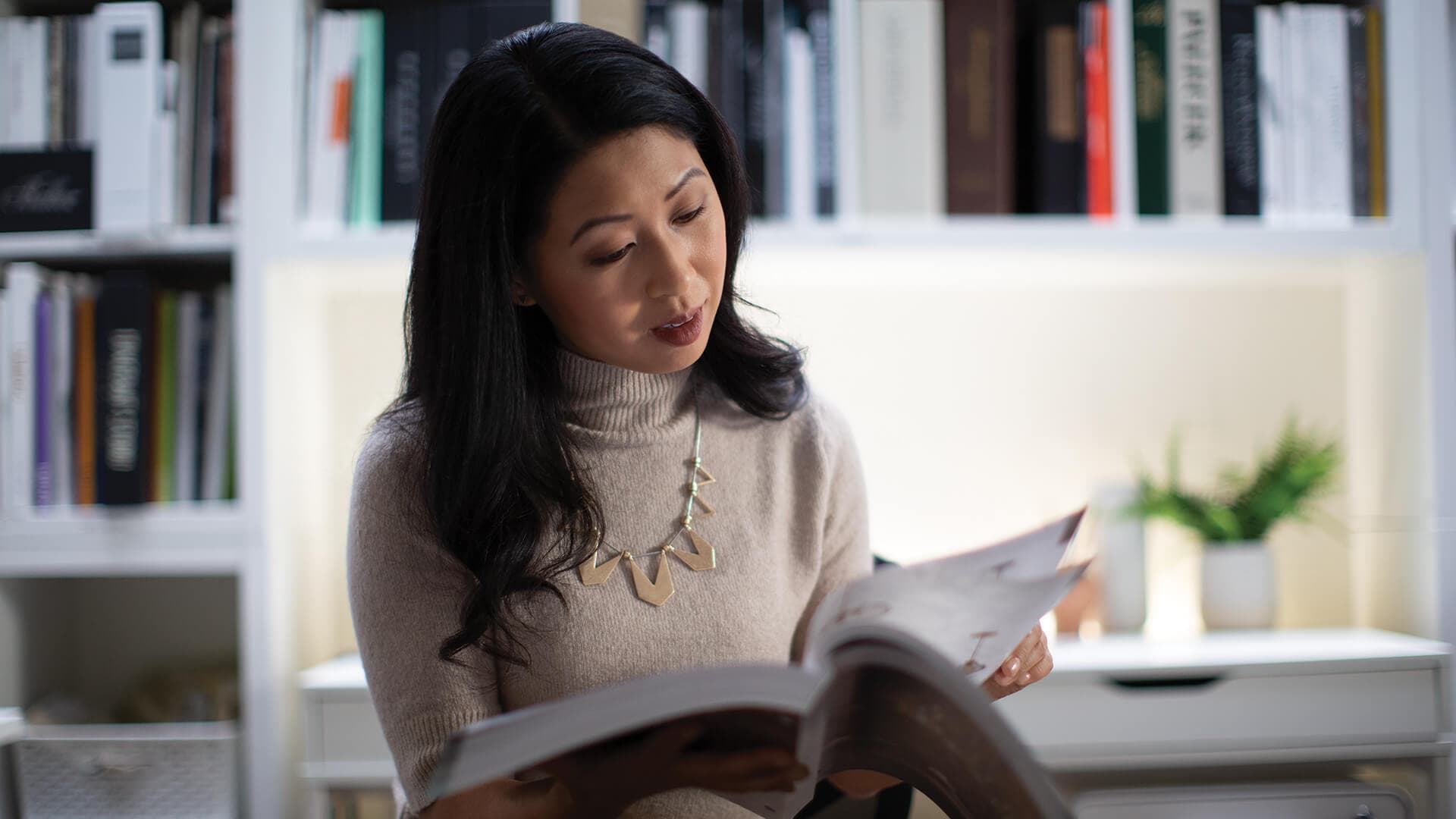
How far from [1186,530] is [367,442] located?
4.45 ft

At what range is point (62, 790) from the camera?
1.36 m

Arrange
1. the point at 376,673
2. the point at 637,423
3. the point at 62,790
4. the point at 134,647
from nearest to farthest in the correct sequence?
the point at 376,673, the point at 637,423, the point at 62,790, the point at 134,647

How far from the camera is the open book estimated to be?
0.46 meters

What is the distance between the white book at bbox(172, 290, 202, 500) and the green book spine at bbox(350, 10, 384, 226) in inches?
10.2

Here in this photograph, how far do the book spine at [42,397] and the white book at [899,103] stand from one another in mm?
1130

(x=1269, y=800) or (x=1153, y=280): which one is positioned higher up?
(x=1153, y=280)

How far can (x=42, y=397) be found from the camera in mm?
1369

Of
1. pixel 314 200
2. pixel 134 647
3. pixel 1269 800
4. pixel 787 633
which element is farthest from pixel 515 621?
pixel 134 647

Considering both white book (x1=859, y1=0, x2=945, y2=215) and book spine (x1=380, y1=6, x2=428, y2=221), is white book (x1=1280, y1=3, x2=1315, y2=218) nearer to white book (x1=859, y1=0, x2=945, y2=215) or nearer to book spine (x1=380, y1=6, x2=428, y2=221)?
white book (x1=859, y1=0, x2=945, y2=215)

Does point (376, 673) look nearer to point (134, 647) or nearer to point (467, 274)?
point (467, 274)

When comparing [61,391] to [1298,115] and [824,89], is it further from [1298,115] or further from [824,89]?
[1298,115]

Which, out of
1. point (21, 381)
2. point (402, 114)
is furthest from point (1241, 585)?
point (21, 381)

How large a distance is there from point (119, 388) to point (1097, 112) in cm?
139

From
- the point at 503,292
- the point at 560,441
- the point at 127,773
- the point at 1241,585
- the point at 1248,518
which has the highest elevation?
the point at 503,292
